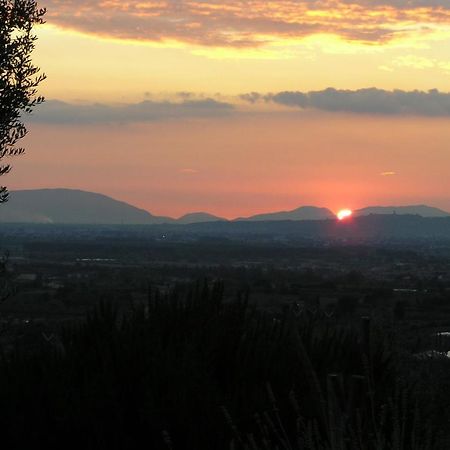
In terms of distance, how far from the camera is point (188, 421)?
27.5 ft

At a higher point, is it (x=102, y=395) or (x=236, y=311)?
(x=236, y=311)

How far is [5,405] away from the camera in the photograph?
360 inches

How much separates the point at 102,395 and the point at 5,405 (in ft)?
3.45

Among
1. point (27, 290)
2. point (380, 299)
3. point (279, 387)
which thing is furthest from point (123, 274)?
point (279, 387)

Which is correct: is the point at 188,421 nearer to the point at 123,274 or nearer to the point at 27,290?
the point at 27,290

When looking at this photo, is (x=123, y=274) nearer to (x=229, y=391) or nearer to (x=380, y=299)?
(x=380, y=299)

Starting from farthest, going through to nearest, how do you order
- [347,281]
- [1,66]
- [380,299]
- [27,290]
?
[347,281], [27,290], [380,299], [1,66]

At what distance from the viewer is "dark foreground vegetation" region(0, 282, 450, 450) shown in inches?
330

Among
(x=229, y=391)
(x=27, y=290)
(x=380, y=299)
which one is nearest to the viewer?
(x=229, y=391)

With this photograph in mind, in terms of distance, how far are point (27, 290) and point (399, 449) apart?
261 feet

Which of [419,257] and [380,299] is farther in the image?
[419,257]

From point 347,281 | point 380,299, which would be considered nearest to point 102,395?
point 380,299

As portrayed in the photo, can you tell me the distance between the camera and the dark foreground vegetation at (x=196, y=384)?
8.38 meters

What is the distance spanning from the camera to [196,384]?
8617 millimetres
